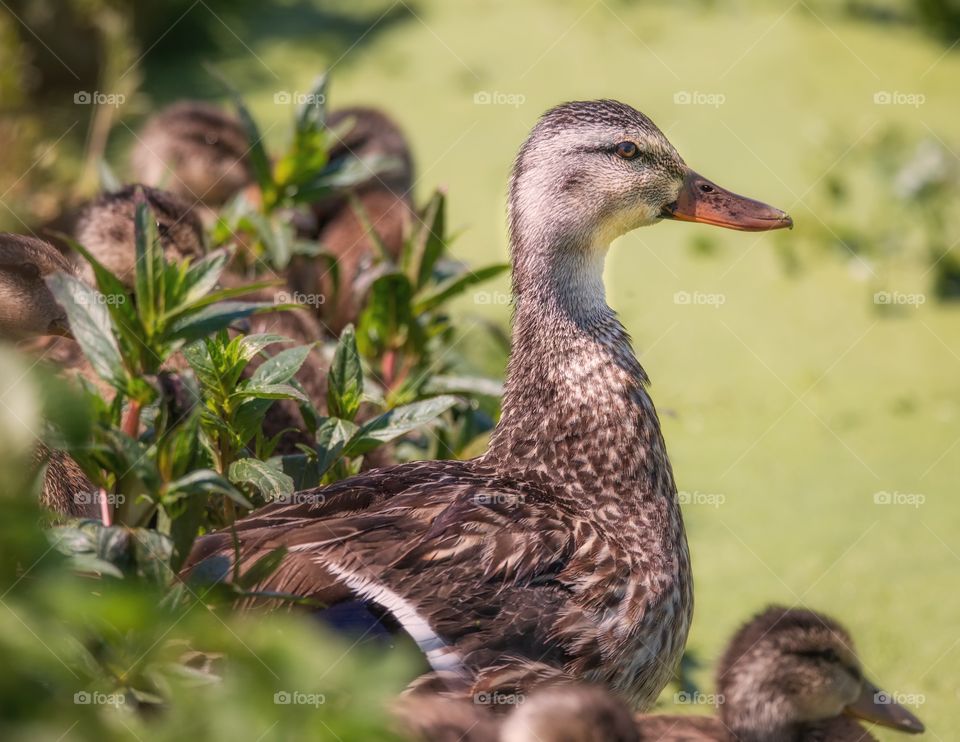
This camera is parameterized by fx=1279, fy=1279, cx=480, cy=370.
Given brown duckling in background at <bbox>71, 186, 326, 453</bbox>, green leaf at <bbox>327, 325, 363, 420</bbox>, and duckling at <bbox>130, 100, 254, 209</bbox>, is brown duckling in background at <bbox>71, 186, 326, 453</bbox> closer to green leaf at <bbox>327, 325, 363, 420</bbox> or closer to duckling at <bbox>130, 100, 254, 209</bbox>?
green leaf at <bbox>327, 325, 363, 420</bbox>

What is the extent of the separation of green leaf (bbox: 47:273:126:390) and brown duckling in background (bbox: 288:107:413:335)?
6.32 ft

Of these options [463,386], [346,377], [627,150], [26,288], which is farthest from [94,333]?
[463,386]

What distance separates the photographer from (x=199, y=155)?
5.63m

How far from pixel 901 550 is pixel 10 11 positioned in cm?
502

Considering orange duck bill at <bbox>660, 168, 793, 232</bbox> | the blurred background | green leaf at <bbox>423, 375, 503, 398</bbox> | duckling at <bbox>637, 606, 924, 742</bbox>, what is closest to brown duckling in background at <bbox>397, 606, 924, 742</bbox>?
duckling at <bbox>637, 606, 924, 742</bbox>

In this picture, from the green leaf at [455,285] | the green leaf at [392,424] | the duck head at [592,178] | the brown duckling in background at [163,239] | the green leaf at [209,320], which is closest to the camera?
the green leaf at [209,320]

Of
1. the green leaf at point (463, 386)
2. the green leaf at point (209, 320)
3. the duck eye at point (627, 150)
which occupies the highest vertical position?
the duck eye at point (627, 150)

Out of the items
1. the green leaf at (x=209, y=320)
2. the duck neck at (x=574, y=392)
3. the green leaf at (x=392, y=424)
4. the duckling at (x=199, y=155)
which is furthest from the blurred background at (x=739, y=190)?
the green leaf at (x=209, y=320)

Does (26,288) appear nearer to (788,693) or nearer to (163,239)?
(163,239)

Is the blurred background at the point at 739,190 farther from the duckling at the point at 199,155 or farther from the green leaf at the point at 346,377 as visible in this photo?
the green leaf at the point at 346,377

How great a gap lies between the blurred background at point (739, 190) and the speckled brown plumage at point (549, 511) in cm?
124

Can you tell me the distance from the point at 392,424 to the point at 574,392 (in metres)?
0.40

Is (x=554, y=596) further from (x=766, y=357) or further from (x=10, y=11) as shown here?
(x=10, y=11)

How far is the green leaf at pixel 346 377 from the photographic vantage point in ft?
9.03
